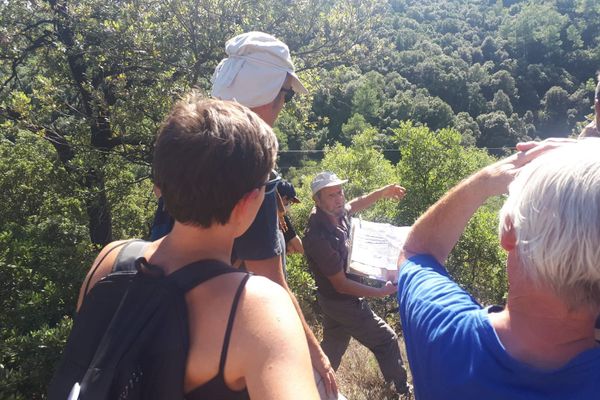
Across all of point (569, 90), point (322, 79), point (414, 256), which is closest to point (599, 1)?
point (569, 90)

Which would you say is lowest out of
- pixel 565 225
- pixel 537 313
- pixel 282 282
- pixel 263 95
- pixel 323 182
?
pixel 323 182

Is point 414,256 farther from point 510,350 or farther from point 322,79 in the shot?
point 322,79

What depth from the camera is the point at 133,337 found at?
983 millimetres

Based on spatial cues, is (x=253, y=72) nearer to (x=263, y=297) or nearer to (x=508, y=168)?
(x=508, y=168)

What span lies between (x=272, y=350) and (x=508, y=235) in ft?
1.94

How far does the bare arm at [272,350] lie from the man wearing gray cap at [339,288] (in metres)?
2.24

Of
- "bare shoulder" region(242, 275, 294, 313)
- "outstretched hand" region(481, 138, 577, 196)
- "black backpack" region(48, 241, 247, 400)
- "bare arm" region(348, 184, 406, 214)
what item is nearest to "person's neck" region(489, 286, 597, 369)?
"outstretched hand" region(481, 138, 577, 196)

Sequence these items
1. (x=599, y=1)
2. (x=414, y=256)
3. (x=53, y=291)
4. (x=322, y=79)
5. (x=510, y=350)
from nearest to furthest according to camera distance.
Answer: (x=510, y=350) < (x=414, y=256) < (x=53, y=291) < (x=322, y=79) < (x=599, y=1)

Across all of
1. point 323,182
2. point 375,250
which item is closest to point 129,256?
point 375,250

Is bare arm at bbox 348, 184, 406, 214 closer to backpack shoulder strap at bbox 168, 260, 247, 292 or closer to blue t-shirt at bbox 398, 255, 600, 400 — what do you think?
blue t-shirt at bbox 398, 255, 600, 400

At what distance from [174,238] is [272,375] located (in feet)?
1.40

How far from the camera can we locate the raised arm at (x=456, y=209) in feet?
4.58

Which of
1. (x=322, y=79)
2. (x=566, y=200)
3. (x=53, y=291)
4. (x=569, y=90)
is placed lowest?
(x=569, y=90)

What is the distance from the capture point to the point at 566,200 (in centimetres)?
97
